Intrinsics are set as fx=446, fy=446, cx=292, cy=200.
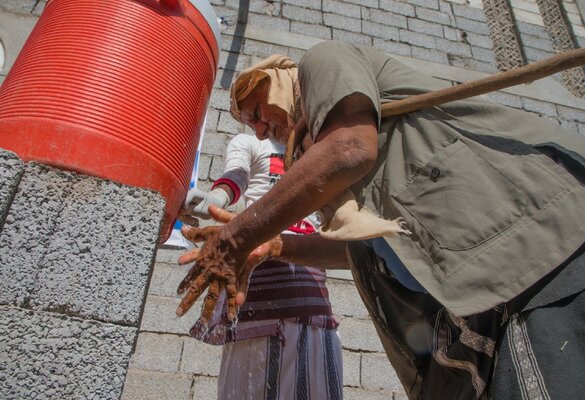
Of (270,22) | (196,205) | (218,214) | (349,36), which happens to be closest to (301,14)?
(270,22)

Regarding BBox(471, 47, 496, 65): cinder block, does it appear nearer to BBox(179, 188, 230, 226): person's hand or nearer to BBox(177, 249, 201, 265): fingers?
BBox(179, 188, 230, 226): person's hand

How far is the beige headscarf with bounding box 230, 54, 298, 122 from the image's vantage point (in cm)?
178

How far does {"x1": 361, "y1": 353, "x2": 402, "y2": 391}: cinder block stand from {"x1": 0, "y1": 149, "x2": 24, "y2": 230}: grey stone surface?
260 centimetres

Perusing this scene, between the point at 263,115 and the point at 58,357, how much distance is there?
1.23 m

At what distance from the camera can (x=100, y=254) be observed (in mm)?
1119

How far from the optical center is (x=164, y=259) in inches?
122

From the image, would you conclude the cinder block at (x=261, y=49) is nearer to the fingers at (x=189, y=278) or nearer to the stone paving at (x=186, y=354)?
the stone paving at (x=186, y=354)

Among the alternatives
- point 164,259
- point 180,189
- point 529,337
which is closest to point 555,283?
point 529,337

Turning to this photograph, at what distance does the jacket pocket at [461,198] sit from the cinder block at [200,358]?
2.11 m

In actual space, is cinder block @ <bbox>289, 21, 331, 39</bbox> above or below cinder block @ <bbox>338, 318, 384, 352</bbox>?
above

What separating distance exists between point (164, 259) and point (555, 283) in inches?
102

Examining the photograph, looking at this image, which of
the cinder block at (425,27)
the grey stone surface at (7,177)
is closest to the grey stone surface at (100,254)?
the grey stone surface at (7,177)

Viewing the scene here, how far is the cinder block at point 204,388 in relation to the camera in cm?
276

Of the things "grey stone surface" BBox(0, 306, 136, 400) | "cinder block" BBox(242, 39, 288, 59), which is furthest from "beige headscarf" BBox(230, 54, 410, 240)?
"cinder block" BBox(242, 39, 288, 59)
